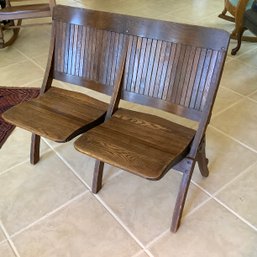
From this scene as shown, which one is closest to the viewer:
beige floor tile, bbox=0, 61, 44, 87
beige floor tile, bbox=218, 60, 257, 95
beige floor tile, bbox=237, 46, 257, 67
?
beige floor tile, bbox=218, 60, 257, 95

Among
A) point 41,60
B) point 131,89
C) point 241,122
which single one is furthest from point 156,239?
point 41,60

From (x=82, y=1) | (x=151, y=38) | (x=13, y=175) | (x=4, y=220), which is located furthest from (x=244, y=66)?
(x=82, y=1)

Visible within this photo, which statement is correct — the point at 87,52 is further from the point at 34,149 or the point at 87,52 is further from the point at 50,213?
the point at 50,213

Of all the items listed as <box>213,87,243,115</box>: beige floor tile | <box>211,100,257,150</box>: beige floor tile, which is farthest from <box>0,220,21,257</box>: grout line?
<box>213,87,243,115</box>: beige floor tile

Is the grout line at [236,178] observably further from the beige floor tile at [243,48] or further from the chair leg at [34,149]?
the beige floor tile at [243,48]

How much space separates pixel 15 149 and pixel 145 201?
0.83 metres

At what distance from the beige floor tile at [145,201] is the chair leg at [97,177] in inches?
1.2

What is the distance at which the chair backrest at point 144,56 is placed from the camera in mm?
1286

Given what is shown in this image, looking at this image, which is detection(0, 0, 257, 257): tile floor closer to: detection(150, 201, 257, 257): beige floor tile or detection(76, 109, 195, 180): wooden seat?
detection(150, 201, 257, 257): beige floor tile

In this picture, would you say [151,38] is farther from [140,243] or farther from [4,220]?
[4,220]

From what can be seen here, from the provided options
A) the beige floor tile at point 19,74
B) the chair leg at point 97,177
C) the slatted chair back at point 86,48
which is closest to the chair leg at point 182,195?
the chair leg at point 97,177

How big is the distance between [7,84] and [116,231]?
5.24 feet

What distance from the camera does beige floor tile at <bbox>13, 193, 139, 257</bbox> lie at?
1.32 meters

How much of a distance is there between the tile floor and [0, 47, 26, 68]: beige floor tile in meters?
1.05
